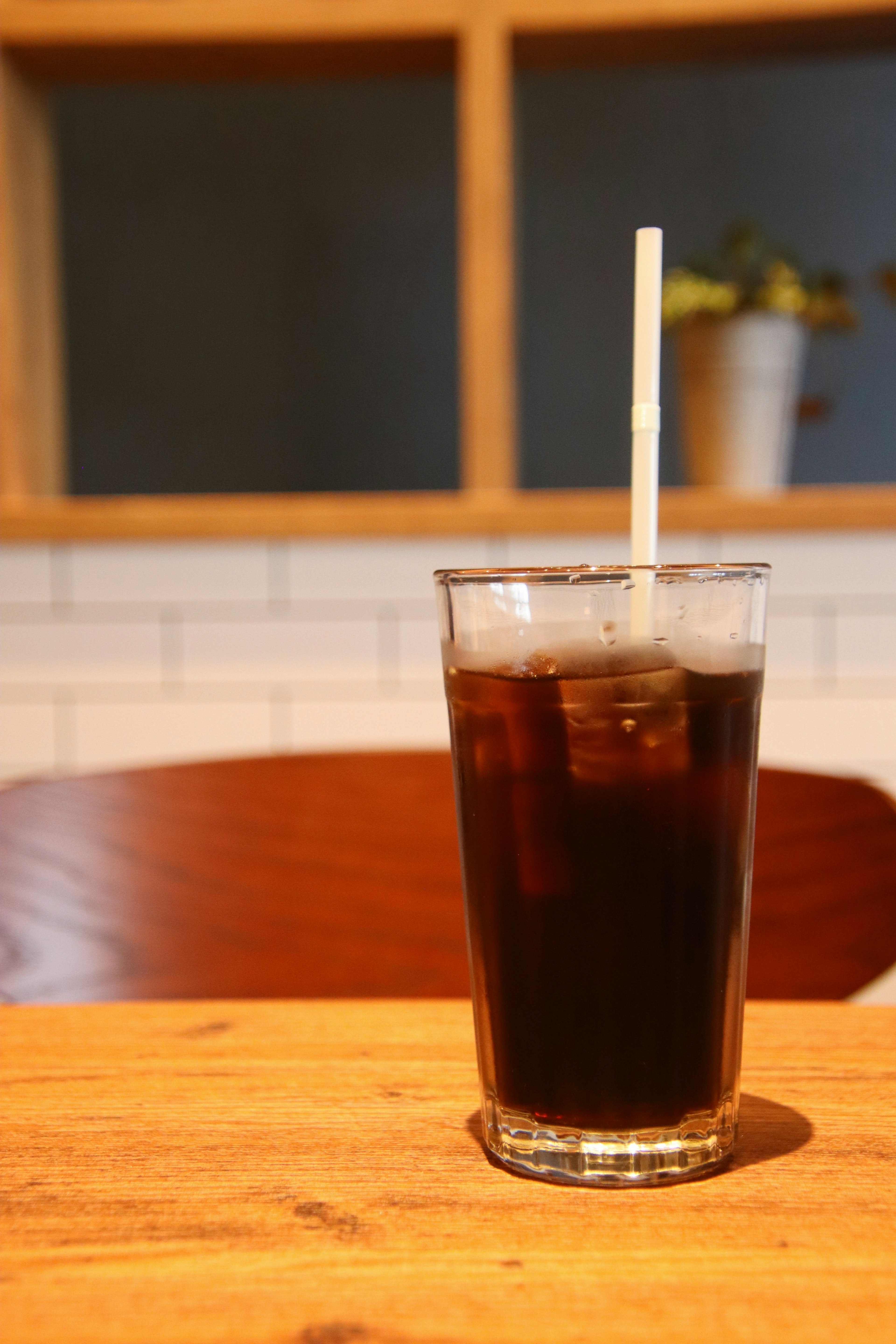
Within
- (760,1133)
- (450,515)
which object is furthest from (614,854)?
(450,515)

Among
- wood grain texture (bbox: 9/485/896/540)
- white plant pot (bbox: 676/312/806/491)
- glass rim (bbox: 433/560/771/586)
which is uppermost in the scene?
white plant pot (bbox: 676/312/806/491)

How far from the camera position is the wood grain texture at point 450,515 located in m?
1.63

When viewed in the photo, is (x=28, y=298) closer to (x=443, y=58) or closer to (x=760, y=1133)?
(x=443, y=58)

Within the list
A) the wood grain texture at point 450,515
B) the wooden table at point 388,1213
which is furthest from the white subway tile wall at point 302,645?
the wooden table at point 388,1213

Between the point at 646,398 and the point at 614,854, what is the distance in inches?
6.1

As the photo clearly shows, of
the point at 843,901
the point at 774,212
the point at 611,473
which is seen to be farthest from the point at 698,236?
the point at 843,901

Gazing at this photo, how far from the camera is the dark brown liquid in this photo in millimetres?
433

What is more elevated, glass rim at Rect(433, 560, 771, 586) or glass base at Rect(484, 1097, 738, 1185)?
glass rim at Rect(433, 560, 771, 586)

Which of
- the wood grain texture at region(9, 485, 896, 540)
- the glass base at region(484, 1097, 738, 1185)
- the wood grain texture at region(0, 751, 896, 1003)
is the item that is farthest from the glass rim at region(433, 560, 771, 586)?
the wood grain texture at region(9, 485, 896, 540)

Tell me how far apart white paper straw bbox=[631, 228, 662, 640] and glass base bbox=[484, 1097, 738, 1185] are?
0.61 feet

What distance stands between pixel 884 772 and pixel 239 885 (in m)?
1.06

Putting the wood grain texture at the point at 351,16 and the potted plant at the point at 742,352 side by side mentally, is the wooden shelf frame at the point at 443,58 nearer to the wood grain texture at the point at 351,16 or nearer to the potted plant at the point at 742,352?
the wood grain texture at the point at 351,16

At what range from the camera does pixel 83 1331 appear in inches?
12.4

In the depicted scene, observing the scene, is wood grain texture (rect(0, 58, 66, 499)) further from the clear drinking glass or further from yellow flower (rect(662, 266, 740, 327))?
the clear drinking glass
